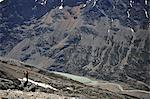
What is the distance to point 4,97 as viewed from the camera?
66.6 feet

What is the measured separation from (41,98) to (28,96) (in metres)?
0.92

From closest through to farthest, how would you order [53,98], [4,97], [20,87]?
[4,97] → [53,98] → [20,87]

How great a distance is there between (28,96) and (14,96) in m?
0.83

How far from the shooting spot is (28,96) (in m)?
21.5

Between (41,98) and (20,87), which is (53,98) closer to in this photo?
(41,98)

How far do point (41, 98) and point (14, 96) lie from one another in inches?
61.7

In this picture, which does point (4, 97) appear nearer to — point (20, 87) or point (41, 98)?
point (41, 98)

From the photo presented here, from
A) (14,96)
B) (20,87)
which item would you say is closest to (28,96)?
(14,96)

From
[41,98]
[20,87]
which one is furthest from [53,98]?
[20,87]

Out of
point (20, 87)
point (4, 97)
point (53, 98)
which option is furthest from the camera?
point (20, 87)

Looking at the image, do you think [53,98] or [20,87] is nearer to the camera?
[53,98]

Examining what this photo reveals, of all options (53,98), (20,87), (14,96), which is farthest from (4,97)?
(20,87)

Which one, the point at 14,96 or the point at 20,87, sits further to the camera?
the point at 20,87

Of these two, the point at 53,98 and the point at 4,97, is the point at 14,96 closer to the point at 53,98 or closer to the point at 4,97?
the point at 4,97
